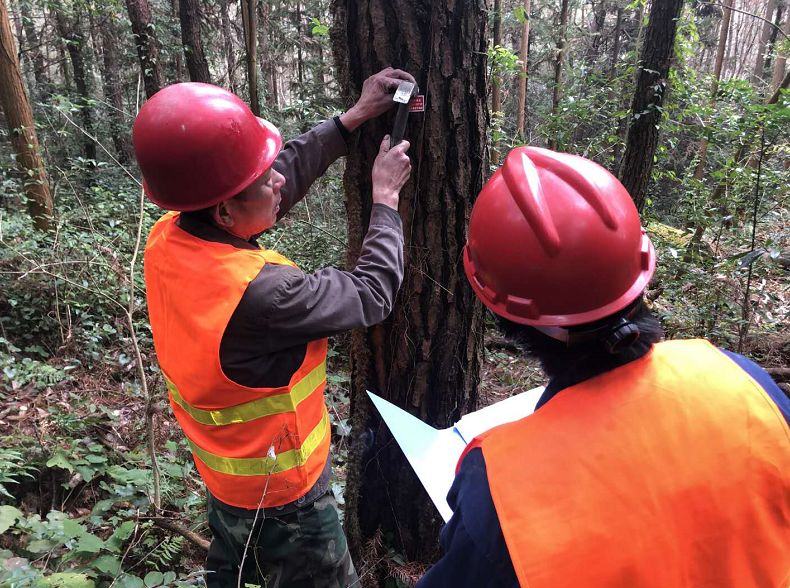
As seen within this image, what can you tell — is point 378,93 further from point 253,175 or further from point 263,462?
point 263,462

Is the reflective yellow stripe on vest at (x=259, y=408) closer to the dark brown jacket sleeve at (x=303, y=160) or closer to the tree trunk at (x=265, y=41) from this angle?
the dark brown jacket sleeve at (x=303, y=160)

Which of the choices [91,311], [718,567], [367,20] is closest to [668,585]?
[718,567]

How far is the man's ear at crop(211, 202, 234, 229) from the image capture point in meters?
1.72

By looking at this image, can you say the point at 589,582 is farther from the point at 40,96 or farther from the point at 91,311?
the point at 40,96

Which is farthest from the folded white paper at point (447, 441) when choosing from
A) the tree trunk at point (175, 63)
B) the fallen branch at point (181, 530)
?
the tree trunk at point (175, 63)

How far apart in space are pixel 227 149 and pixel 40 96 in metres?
14.9

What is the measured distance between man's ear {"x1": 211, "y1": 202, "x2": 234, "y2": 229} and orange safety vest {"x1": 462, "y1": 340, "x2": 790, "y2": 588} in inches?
47.9

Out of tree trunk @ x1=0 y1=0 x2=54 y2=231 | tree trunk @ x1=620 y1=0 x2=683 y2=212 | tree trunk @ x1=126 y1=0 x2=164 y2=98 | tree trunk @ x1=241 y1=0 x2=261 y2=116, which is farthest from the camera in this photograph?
tree trunk @ x1=126 y1=0 x2=164 y2=98

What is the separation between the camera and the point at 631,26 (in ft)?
48.6

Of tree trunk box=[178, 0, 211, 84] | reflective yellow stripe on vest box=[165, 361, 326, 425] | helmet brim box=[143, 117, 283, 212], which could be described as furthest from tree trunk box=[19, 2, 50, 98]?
reflective yellow stripe on vest box=[165, 361, 326, 425]

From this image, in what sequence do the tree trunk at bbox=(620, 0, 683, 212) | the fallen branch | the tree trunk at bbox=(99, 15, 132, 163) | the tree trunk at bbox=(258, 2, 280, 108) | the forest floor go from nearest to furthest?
the fallen branch
the forest floor
the tree trunk at bbox=(620, 0, 683, 212)
the tree trunk at bbox=(258, 2, 280, 108)
the tree trunk at bbox=(99, 15, 132, 163)

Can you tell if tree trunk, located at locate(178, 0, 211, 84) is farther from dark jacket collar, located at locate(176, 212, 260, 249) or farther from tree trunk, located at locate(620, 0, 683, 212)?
dark jacket collar, located at locate(176, 212, 260, 249)

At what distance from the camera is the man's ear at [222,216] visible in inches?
67.7

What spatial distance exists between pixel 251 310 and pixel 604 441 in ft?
3.52
